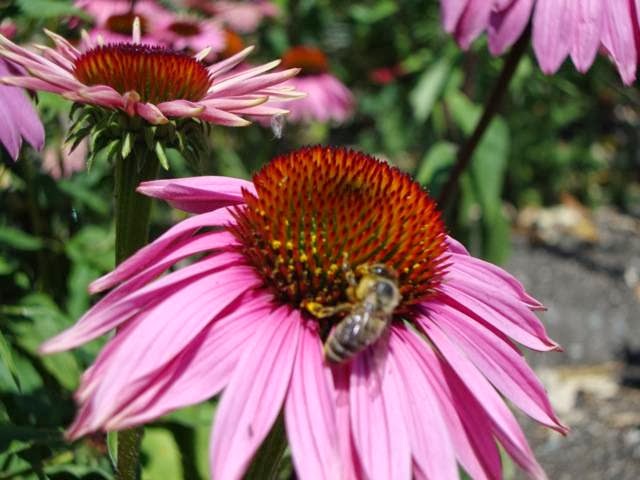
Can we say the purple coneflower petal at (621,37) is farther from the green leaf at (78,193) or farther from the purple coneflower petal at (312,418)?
the green leaf at (78,193)

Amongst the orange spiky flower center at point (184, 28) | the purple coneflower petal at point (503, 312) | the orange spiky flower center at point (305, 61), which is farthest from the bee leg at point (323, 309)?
the orange spiky flower center at point (305, 61)

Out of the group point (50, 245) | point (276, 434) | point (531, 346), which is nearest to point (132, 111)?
point (276, 434)

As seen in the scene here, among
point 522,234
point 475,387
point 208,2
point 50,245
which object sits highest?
point 208,2

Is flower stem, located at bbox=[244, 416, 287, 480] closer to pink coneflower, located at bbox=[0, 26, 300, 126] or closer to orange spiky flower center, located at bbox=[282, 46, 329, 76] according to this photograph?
pink coneflower, located at bbox=[0, 26, 300, 126]

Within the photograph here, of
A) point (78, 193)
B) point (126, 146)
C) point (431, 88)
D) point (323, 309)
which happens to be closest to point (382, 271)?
point (323, 309)

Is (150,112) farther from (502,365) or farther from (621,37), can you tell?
(621,37)

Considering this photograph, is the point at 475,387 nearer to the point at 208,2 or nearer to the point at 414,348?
the point at 414,348
